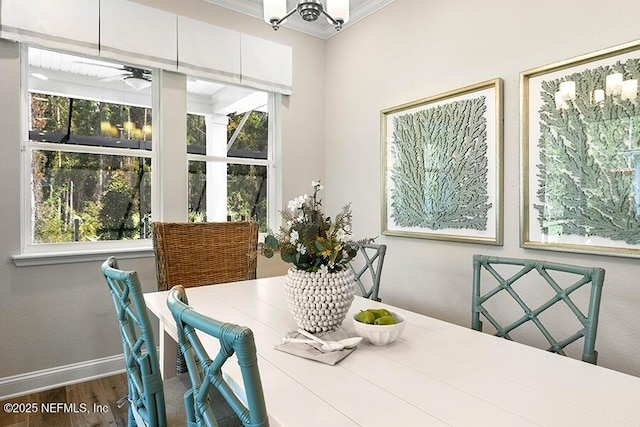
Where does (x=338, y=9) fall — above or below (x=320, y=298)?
above

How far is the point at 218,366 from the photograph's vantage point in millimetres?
716

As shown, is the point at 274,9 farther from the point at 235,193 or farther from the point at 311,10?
the point at 235,193

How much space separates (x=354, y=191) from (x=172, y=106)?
1552 millimetres

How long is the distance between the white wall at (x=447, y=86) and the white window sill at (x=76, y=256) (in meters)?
1.64

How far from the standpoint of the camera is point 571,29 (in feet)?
6.35

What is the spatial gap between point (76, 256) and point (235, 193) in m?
1.22

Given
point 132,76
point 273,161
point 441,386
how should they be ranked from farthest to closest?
point 273,161 → point 132,76 → point 441,386

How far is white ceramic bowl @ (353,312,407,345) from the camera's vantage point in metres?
1.20

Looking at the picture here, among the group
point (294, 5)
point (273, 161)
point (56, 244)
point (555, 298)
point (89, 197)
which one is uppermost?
point (294, 5)

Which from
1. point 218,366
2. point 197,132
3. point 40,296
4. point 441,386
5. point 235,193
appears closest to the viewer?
point 218,366

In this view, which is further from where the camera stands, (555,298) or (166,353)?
(166,353)

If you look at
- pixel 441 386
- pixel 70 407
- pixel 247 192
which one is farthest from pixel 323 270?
pixel 247 192

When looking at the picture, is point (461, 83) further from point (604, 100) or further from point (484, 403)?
point (484, 403)

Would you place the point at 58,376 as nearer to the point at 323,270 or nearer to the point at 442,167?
the point at 323,270
